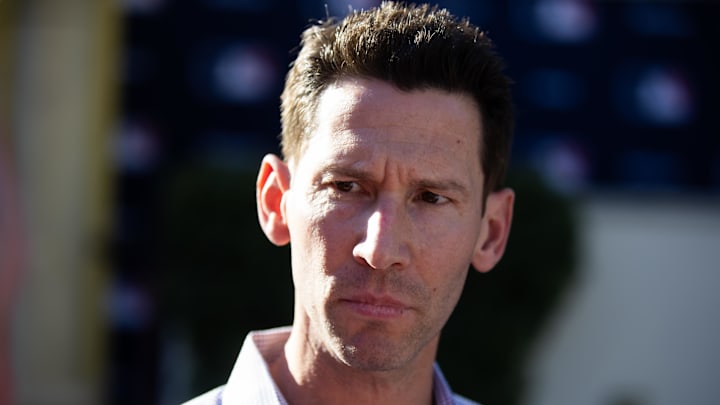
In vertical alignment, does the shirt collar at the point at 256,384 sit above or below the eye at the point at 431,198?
below

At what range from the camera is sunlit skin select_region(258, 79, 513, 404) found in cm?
192

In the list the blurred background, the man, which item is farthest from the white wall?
the man

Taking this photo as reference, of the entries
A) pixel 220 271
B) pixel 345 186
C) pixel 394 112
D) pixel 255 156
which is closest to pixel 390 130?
pixel 394 112

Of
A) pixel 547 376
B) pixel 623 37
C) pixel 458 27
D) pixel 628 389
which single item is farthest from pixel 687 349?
pixel 458 27

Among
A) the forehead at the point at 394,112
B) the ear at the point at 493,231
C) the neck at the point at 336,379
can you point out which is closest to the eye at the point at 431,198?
the forehead at the point at 394,112

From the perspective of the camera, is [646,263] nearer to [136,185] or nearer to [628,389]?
[628,389]

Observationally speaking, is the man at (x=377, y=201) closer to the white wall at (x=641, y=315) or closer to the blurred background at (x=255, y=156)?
the blurred background at (x=255, y=156)

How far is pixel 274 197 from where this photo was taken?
7.13 ft

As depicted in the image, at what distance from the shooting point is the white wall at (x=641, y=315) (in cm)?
630

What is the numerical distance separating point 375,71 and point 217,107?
15.4ft

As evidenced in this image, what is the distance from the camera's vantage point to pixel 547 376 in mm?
6297

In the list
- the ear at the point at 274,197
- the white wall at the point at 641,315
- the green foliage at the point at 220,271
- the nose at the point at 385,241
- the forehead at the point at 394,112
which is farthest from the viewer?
the white wall at the point at 641,315

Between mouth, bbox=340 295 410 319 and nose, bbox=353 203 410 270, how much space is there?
→ 67 millimetres

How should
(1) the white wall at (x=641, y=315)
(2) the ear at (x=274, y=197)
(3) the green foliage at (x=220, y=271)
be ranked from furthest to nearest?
(1) the white wall at (x=641, y=315) → (3) the green foliage at (x=220, y=271) → (2) the ear at (x=274, y=197)
